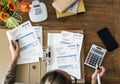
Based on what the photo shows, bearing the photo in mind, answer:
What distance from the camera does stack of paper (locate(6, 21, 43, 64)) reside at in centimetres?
143

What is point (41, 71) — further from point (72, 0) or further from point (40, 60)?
point (72, 0)

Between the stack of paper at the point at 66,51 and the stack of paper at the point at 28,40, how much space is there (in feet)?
0.20

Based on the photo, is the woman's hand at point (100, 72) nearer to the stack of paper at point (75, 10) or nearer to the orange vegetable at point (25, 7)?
the stack of paper at point (75, 10)

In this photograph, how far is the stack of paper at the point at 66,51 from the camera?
142 centimetres

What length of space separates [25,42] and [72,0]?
1.06ft

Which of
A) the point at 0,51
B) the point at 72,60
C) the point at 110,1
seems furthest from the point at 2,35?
the point at 110,1

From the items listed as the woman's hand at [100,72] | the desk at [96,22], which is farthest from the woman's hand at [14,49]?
the woman's hand at [100,72]

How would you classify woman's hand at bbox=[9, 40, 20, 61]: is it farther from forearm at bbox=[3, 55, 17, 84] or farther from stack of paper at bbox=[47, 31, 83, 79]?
stack of paper at bbox=[47, 31, 83, 79]

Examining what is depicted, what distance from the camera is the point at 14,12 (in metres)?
1.42

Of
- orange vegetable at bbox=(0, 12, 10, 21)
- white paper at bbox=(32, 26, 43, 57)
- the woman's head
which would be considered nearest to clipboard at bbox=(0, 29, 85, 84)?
white paper at bbox=(32, 26, 43, 57)

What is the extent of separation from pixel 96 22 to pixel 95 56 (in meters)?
0.18

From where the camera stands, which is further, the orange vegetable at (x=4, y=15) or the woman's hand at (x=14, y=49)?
the woman's hand at (x=14, y=49)

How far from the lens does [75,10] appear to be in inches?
57.6

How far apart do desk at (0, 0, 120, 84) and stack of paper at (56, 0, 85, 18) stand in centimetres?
2
